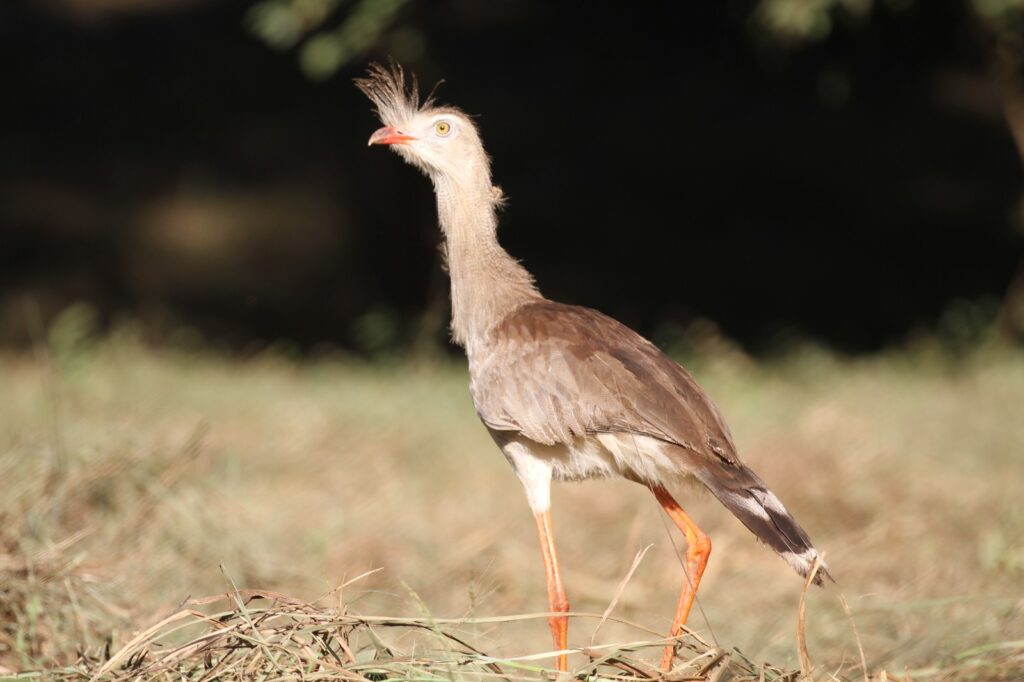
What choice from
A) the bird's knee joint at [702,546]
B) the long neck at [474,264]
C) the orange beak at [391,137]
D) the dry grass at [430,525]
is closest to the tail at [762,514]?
the dry grass at [430,525]

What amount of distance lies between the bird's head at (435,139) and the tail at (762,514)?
3.35 ft

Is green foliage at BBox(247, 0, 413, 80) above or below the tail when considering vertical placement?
above

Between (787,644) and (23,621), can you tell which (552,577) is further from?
(23,621)

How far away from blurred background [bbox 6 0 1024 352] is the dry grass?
2367 mm

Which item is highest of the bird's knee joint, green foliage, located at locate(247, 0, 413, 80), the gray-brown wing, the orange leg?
green foliage, located at locate(247, 0, 413, 80)

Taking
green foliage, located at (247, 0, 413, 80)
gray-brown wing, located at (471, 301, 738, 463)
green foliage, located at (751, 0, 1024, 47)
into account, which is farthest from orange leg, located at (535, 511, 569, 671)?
green foliage, located at (247, 0, 413, 80)

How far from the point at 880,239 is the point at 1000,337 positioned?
271 cm

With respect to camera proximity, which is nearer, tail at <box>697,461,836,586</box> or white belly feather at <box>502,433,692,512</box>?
tail at <box>697,461,836,586</box>

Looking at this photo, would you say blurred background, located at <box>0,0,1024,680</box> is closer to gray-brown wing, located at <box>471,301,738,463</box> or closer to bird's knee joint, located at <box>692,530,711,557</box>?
bird's knee joint, located at <box>692,530,711,557</box>

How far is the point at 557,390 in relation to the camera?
3.15 metres

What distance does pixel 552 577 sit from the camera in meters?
3.23

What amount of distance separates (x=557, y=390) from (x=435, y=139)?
77cm

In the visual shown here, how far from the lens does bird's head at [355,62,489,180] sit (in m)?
3.47

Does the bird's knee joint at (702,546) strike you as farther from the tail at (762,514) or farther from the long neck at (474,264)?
the long neck at (474,264)
